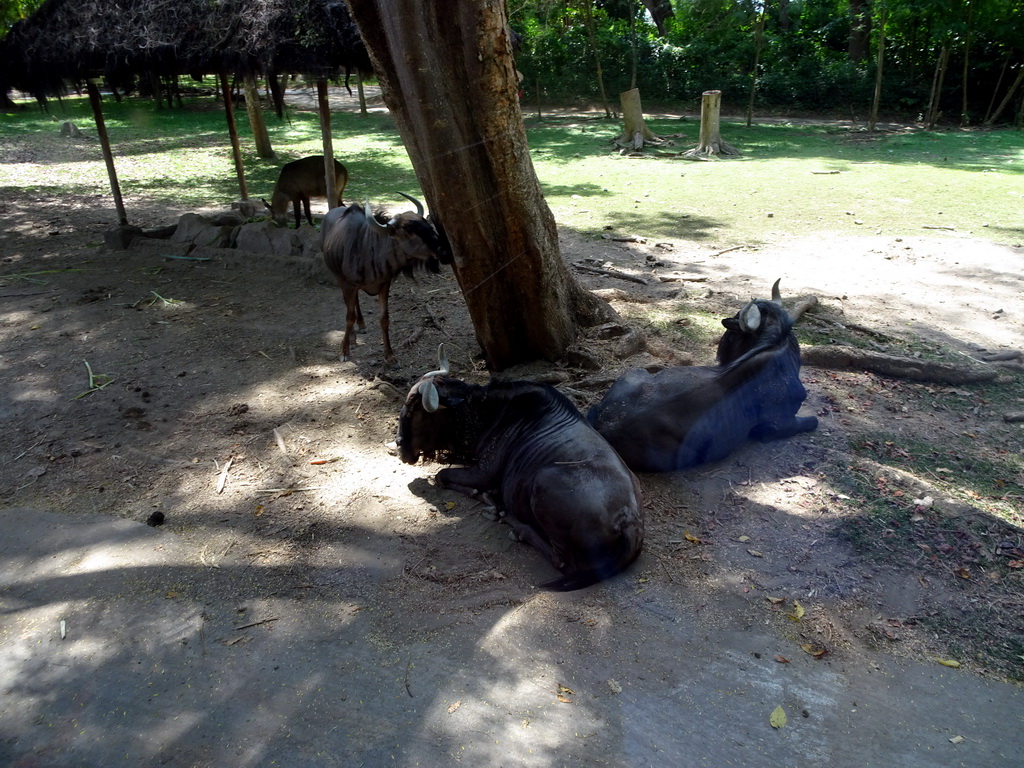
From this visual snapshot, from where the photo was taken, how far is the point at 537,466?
14.8 ft

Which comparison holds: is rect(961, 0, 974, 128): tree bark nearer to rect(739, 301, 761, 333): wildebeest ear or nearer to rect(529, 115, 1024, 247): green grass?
rect(529, 115, 1024, 247): green grass

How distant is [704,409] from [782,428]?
2.24 feet

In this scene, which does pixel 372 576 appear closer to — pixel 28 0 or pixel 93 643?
pixel 93 643

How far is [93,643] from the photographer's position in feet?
12.3

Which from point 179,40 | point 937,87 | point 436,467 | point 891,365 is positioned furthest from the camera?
point 937,87

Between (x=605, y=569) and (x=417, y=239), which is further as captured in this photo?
(x=417, y=239)

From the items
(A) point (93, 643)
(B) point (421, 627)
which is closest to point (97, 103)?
(A) point (93, 643)

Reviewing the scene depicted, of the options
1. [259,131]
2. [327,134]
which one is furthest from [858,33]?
[327,134]

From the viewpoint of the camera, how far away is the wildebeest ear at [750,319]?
5.58m

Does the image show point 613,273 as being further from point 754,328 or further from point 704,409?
point 704,409

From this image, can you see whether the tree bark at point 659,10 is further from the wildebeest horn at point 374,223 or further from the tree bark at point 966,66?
the wildebeest horn at point 374,223

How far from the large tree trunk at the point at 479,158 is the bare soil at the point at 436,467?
48cm

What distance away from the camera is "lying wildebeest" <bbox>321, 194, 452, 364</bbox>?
21.5 ft

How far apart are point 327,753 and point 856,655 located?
2454mm
